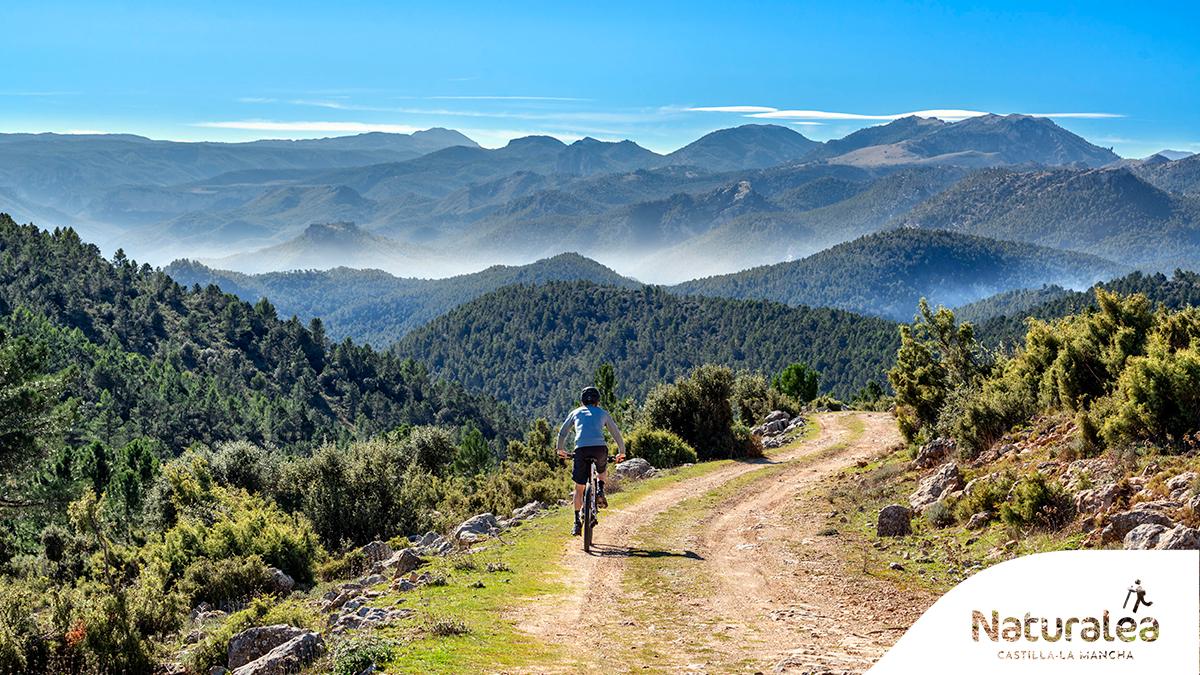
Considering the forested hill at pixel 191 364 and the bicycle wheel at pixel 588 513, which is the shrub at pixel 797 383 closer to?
the forested hill at pixel 191 364

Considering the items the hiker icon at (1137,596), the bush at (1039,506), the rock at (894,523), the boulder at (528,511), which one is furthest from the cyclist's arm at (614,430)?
the hiker icon at (1137,596)

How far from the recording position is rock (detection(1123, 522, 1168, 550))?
35.2 feet

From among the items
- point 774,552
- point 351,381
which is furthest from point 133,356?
point 774,552

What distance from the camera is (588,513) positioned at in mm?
14844

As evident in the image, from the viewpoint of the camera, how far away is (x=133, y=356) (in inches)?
4793

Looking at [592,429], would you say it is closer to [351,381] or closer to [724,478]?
[724,478]

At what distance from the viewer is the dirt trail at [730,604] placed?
9.22 meters

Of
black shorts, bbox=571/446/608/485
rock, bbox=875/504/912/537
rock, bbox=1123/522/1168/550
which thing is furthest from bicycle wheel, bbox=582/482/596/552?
rock, bbox=1123/522/1168/550

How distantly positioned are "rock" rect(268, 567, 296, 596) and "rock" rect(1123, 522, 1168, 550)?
12.6 m

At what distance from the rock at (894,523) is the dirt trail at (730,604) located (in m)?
0.94

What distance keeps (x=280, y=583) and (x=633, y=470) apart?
1179cm

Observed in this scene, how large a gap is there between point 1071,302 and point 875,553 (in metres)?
198

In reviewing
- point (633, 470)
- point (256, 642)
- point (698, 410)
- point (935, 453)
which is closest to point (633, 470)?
point (633, 470)

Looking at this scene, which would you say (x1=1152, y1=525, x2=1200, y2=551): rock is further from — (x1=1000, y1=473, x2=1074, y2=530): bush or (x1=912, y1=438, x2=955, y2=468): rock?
(x1=912, y1=438, x2=955, y2=468): rock
